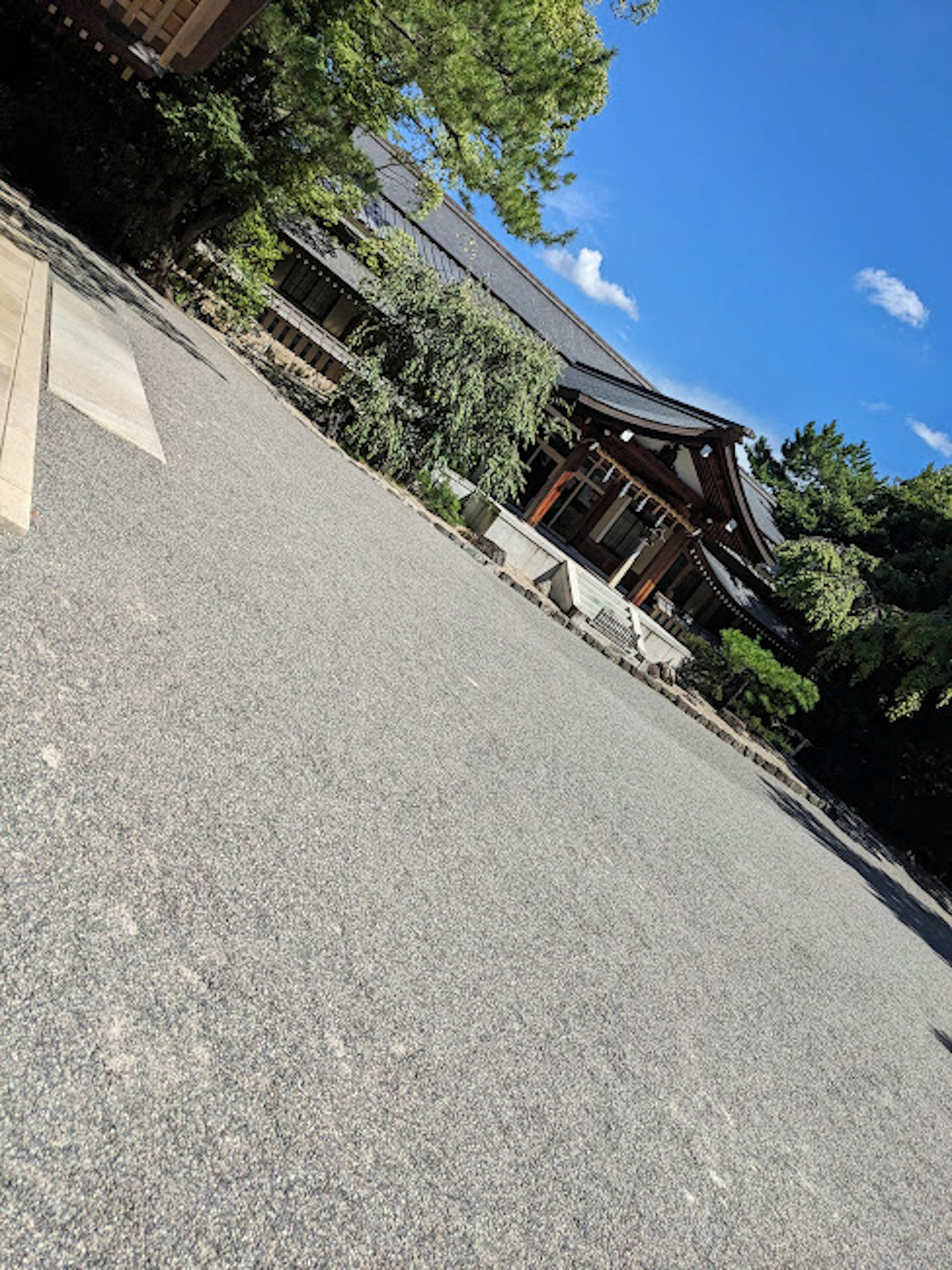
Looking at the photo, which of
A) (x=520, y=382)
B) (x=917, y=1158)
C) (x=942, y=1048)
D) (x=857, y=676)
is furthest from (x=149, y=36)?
Answer: (x=857, y=676)

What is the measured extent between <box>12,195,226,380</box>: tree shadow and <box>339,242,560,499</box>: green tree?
110 inches

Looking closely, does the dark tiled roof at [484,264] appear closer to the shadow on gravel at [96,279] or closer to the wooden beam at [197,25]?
the shadow on gravel at [96,279]

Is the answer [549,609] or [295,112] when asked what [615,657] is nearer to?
[549,609]

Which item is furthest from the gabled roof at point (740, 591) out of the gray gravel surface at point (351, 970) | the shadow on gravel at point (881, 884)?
the gray gravel surface at point (351, 970)

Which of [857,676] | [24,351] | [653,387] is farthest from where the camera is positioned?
[653,387]

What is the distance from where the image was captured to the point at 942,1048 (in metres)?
5.95

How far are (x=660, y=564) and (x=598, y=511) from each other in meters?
2.25

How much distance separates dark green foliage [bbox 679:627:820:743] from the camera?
49.2 ft

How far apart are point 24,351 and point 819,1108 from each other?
664cm

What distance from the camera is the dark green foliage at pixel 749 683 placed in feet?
49.2

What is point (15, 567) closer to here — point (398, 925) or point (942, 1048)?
point (398, 925)

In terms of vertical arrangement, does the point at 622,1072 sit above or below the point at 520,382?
below

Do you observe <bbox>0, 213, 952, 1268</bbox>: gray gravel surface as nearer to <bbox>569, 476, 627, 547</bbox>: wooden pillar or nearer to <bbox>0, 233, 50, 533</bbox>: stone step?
<bbox>0, 233, 50, 533</bbox>: stone step

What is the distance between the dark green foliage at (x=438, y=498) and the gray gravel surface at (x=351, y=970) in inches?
242
